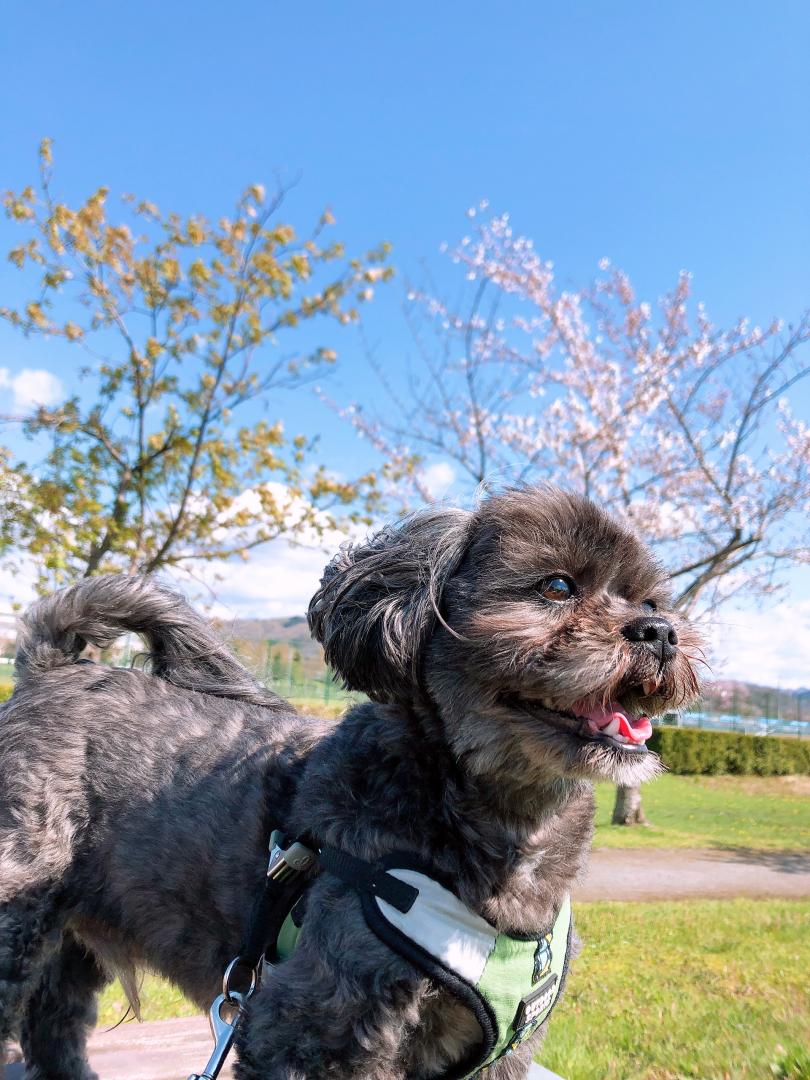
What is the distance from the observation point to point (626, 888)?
10.7m

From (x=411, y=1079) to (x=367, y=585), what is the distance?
1181 mm

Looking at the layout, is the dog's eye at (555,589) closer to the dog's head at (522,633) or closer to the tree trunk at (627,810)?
the dog's head at (522,633)

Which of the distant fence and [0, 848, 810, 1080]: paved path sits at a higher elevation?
the distant fence

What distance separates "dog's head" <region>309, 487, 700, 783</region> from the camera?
76.7 inches

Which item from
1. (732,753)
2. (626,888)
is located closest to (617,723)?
(626,888)

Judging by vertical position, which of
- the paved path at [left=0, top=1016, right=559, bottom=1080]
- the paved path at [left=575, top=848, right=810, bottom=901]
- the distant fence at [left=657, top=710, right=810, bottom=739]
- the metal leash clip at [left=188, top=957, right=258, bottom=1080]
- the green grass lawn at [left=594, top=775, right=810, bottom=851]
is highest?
the distant fence at [left=657, top=710, right=810, bottom=739]

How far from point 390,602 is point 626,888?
999cm

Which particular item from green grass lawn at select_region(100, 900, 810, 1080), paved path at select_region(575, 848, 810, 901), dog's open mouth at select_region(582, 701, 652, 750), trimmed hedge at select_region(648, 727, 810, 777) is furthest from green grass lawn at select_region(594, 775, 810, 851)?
dog's open mouth at select_region(582, 701, 652, 750)

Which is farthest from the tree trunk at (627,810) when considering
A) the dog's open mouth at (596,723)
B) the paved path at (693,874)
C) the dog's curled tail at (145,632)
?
the dog's open mouth at (596,723)

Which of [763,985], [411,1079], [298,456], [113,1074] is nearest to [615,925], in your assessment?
[763,985]

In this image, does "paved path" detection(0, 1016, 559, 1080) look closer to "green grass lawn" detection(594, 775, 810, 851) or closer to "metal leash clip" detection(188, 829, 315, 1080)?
"metal leash clip" detection(188, 829, 315, 1080)

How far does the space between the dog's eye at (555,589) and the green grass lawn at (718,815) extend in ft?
28.6

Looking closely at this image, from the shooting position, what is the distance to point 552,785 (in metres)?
2.07

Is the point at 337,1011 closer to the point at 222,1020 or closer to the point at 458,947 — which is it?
the point at 458,947
